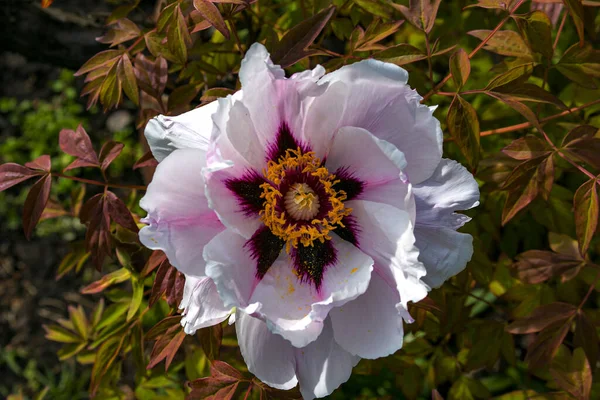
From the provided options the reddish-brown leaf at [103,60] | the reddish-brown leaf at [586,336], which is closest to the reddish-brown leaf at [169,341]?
the reddish-brown leaf at [103,60]

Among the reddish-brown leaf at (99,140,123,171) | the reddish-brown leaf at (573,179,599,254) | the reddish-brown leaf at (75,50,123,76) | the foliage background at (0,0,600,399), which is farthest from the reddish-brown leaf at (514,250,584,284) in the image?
the reddish-brown leaf at (75,50,123,76)

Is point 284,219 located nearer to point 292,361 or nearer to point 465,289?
point 292,361

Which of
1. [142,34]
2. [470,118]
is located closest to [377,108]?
[470,118]

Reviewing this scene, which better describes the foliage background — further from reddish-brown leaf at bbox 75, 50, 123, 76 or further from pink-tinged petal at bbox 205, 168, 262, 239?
pink-tinged petal at bbox 205, 168, 262, 239

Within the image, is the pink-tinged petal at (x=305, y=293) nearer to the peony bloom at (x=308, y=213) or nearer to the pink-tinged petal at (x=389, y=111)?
the peony bloom at (x=308, y=213)

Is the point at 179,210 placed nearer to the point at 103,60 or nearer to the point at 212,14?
Result: the point at 212,14

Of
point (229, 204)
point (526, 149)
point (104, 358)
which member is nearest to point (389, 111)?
point (229, 204)
